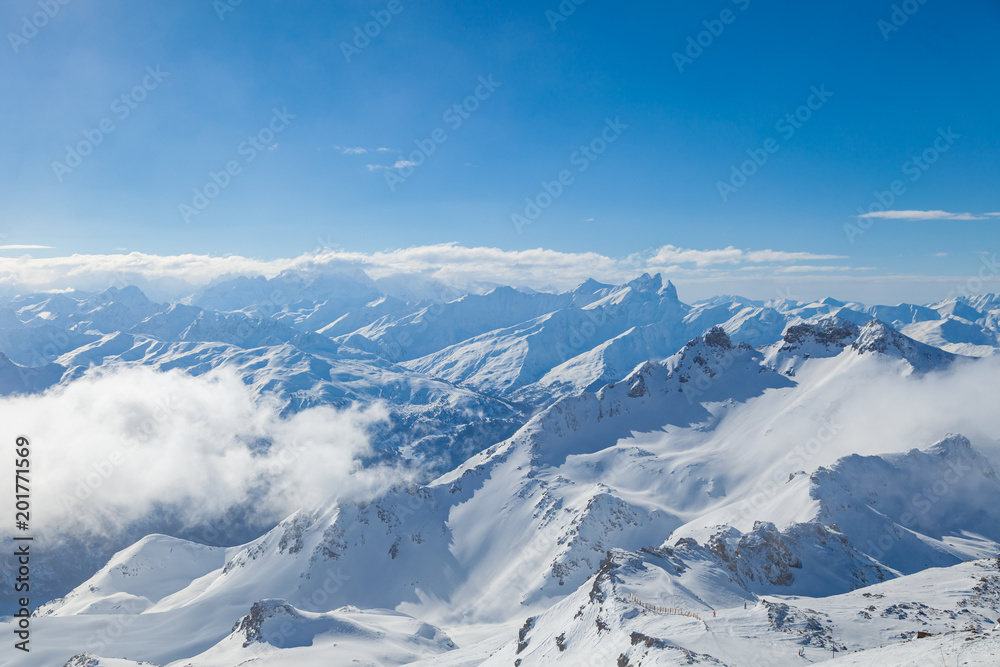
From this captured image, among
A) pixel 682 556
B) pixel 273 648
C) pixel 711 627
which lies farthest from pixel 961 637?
pixel 273 648

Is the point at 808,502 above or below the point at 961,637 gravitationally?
below

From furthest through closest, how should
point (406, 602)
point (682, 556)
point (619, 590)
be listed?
point (406, 602) → point (682, 556) → point (619, 590)

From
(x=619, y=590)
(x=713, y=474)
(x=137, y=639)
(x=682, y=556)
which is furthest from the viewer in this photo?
(x=713, y=474)

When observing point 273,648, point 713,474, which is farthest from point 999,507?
point 273,648

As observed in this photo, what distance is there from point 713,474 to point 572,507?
177 feet

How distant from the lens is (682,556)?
304 ft

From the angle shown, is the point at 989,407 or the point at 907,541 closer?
the point at 907,541

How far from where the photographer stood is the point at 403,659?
110500mm

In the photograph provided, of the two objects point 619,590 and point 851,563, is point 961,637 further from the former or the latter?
point 851,563

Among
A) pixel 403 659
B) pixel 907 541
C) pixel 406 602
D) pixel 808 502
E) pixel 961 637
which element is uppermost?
pixel 961 637

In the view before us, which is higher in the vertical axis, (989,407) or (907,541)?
(989,407)

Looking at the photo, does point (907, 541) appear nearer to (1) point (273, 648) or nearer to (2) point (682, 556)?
(2) point (682, 556)

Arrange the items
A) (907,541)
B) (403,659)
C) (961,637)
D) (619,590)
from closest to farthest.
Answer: (961,637)
(619,590)
(403,659)
(907,541)

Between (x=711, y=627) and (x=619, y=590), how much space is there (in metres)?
15.3
